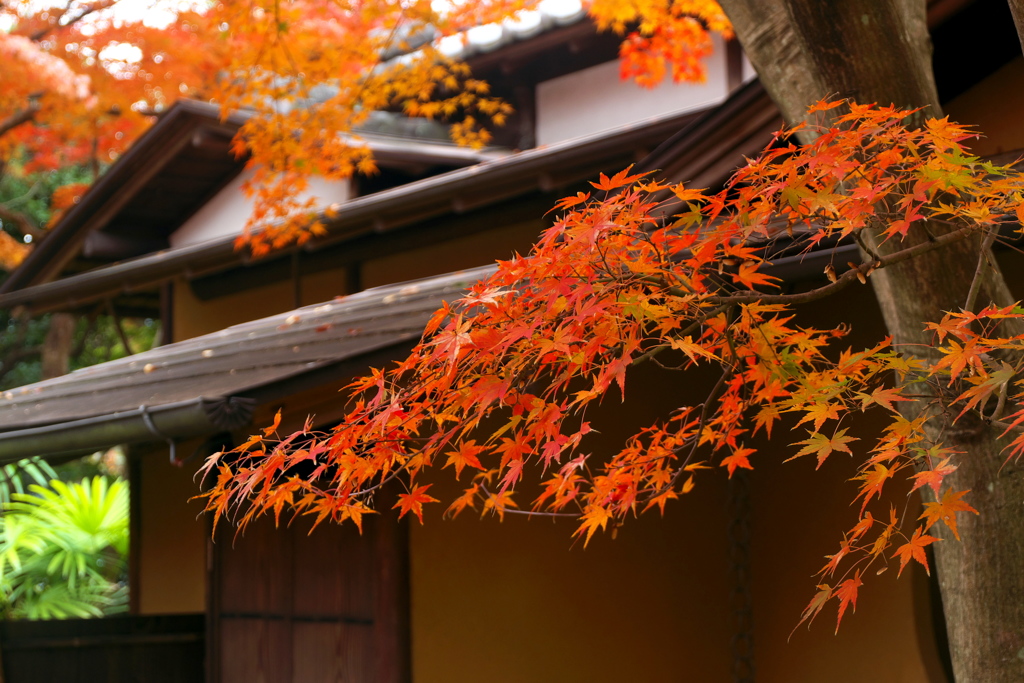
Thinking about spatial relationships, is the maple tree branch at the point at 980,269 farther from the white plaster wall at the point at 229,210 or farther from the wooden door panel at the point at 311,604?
the white plaster wall at the point at 229,210

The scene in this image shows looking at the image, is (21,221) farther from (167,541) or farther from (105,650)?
(105,650)

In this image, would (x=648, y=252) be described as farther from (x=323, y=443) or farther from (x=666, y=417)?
(x=666, y=417)

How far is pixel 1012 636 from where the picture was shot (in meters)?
2.75

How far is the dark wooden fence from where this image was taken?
5.54m

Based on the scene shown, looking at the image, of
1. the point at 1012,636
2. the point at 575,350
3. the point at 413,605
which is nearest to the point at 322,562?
the point at 413,605

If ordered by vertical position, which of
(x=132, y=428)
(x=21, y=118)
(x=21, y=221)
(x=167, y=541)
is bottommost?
(x=167, y=541)

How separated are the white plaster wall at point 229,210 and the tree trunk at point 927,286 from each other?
19.6 ft

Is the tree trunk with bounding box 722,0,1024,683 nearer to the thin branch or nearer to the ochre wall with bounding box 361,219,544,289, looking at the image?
the ochre wall with bounding box 361,219,544,289

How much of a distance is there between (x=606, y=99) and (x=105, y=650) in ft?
21.1

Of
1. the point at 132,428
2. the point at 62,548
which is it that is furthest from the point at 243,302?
the point at 132,428

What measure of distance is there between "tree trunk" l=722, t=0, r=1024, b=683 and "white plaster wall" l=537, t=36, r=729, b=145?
537 centimetres

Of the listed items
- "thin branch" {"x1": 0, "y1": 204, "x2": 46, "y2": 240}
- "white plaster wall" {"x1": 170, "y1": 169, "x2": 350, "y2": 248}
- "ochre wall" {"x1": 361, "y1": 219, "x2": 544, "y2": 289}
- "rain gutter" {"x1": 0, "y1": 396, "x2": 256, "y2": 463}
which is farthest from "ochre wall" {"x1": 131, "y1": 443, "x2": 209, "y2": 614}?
"thin branch" {"x1": 0, "y1": 204, "x2": 46, "y2": 240}

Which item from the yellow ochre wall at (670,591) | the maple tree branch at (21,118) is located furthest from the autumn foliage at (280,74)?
the yellow ochre wall at (670,591)

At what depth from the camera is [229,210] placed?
949cm
